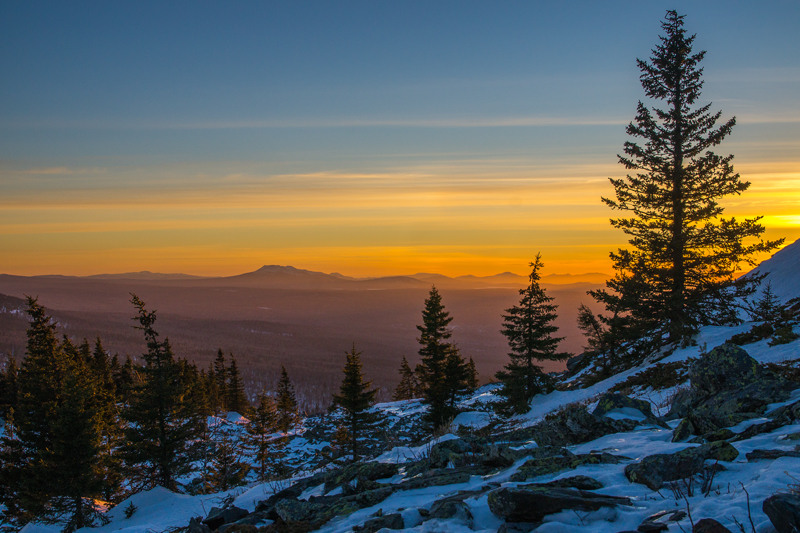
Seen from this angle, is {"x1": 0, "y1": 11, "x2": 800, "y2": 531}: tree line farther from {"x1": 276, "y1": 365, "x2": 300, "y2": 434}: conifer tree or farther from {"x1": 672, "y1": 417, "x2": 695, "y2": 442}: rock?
{"x1": 276, "y1": 365, "x2": 300, "y2": 434}: conifer tree

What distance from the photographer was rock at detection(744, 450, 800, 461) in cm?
460

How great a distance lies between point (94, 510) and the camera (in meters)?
18.3

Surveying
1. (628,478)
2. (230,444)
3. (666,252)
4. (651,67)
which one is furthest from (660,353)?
(230,444)

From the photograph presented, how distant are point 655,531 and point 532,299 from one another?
27575mm

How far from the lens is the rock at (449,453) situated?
7359 mm

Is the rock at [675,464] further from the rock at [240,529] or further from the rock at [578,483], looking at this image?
the rock at [240,529]

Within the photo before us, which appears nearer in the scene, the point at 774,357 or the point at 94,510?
the point at 774,357

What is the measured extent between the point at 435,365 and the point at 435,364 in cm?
8

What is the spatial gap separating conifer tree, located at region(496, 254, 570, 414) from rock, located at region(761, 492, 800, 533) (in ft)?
85.7

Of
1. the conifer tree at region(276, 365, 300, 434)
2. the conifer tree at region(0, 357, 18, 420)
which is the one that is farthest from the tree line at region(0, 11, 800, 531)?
the conifer tree at region(276, 365, 300, 434)

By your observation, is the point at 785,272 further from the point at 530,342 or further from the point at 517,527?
the point at 517,527

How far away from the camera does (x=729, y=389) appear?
779 cm

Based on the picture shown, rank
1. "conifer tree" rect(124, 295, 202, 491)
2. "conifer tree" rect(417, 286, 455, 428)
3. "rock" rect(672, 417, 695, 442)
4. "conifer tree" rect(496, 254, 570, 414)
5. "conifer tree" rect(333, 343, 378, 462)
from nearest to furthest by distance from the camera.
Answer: "rock" rect(672, 417, 695, 442), "conifer tree" rect(124, 295, 202, 491), "conifer tree" rect(496, 254, 570, 414), "conifer tree" rect(417, 286, 455, 428), "conifer tree" rect(333, 343, 378, 462)

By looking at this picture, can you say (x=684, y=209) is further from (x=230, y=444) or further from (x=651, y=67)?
(x=230, y=444)
